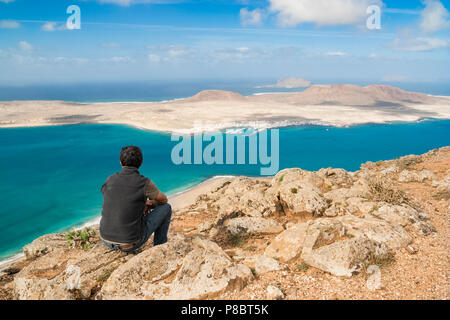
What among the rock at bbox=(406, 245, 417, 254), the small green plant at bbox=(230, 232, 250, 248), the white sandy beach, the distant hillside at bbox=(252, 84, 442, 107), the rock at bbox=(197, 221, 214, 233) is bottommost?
the rock at bbox=(197, 221, 214, 233)

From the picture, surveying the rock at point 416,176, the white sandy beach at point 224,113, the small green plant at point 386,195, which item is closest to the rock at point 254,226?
the small green plant at point 386,195

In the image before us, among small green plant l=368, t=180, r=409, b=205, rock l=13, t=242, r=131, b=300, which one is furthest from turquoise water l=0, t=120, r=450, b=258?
small green plant l=368, t=180, r=409, b=205

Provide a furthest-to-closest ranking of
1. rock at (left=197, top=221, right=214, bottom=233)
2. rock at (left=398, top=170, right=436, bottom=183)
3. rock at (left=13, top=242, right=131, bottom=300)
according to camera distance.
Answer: rock at (left=398, top=170, right=436, bottom=183), rock at (left=197, top=221, right=214, bottom=233), rock at (left=13, top=242, right=131, bottom=300)

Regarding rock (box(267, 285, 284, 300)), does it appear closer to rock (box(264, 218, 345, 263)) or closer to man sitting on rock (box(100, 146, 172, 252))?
rock (box(264, 218, 345, 263))

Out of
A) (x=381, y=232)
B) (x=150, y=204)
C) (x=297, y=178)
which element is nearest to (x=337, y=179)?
(x=297, y=178)

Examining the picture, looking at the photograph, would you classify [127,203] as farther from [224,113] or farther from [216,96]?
[216,96]

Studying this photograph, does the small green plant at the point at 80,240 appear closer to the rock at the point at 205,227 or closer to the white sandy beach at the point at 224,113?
the rock at the point at 205,227

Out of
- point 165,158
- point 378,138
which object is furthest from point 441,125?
point 165,158

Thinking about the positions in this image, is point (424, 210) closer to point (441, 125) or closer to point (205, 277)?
point (205, 277)
